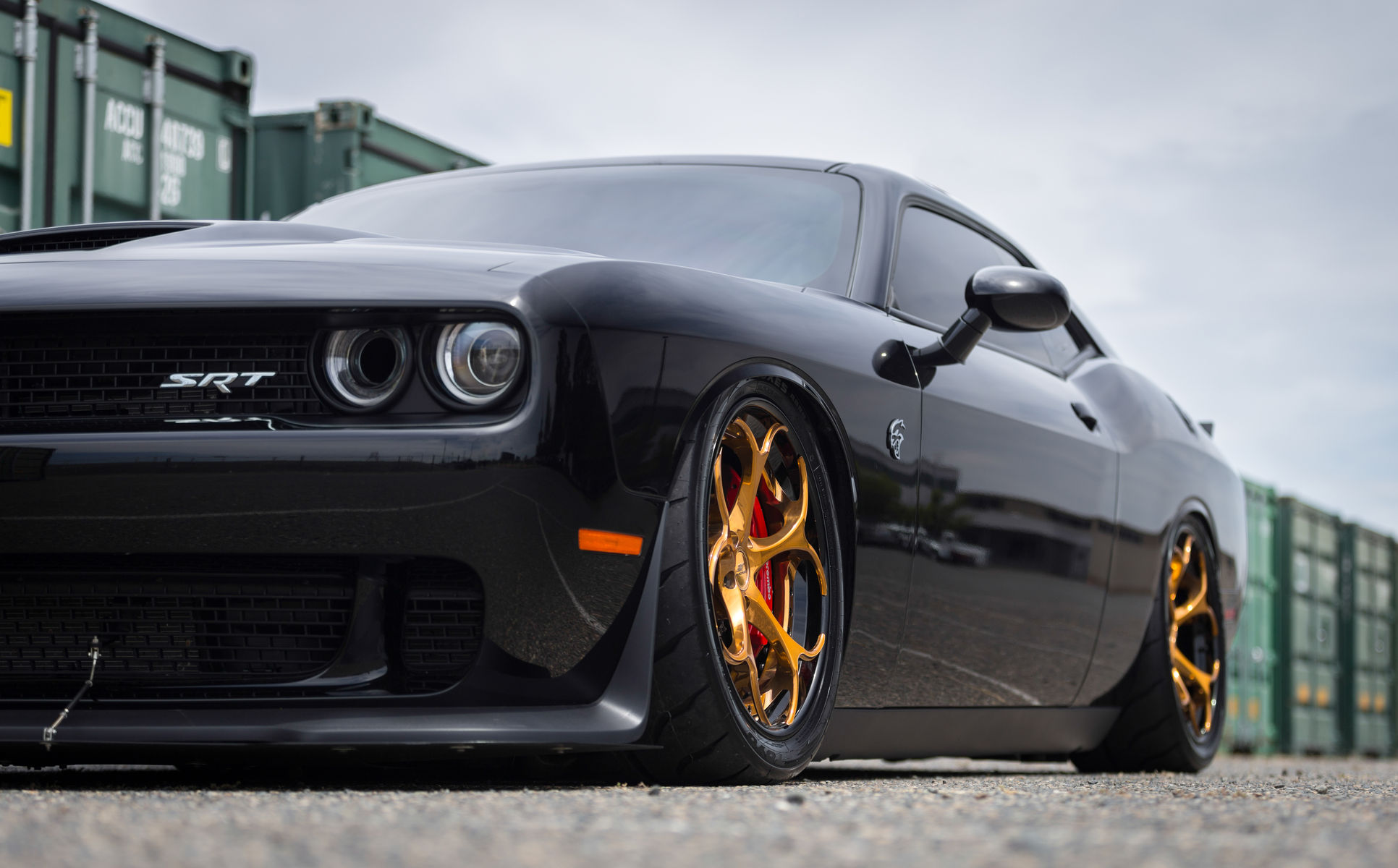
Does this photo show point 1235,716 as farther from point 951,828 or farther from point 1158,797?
point 951,828

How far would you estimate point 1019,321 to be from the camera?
387 cm

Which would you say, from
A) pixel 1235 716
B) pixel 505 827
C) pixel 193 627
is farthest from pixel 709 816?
pixel 1235 716

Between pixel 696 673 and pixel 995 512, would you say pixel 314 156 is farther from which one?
pixel 696 673

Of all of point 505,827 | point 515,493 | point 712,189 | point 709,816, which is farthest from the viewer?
point 712,189

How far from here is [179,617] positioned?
285cm

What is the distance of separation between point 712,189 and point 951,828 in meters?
2.35

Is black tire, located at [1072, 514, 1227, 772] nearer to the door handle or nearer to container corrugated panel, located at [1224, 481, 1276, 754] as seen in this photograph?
the door handle

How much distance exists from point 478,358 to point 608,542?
1.19ft

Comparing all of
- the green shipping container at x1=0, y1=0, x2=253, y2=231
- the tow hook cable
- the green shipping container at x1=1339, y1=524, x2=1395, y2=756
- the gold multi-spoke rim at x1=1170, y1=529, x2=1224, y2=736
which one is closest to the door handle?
the gold multi-spoke rim at x1=1170, y1=529, x2=1224, y2=736

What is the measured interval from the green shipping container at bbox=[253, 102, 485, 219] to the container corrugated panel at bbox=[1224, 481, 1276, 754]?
8743 millimetres

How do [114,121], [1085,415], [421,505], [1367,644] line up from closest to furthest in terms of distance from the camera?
[421,505] < [1085,415] < [114,121] < [1367,644]

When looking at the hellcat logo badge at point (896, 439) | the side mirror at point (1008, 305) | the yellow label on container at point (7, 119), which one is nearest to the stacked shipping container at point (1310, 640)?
the yellow label on container at point (7, 119)

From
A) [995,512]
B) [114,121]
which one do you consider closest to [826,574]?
[995,512]

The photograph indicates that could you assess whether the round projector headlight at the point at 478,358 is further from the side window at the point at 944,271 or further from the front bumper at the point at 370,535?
the side window at the point at 944,271
